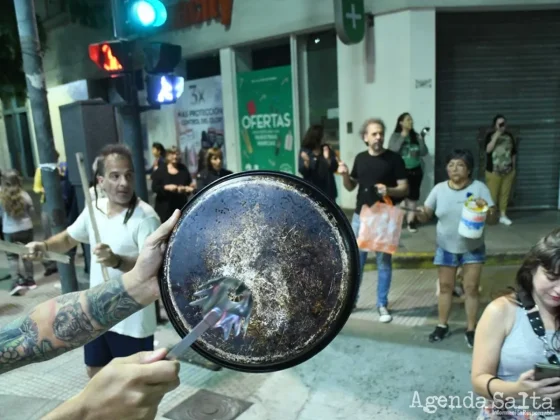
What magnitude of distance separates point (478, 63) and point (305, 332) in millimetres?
9151

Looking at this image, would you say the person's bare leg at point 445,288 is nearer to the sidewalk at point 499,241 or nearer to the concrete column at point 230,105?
the sidewalk at point 499,241

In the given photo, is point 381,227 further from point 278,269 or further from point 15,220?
point 15,220

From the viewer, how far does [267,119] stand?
11.4 m

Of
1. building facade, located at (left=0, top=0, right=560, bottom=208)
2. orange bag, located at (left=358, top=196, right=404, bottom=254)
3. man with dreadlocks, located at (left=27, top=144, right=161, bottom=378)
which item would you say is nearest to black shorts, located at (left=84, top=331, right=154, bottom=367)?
man with dreadlocks, located at (left=27, top=144, right=161, bottom=378)

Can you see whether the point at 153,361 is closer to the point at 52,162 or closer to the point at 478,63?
the point at 52,162

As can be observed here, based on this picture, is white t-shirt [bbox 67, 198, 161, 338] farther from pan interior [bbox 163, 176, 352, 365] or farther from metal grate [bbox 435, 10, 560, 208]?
metal grate [bbox 435, 10, 560, 208]

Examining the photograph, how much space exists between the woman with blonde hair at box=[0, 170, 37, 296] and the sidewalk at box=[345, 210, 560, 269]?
15.8ft

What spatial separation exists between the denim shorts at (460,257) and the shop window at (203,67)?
30.7 ft

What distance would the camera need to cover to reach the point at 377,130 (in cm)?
499

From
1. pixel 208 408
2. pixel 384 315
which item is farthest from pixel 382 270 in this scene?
pixel 208 408

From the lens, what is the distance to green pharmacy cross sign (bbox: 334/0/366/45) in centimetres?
844

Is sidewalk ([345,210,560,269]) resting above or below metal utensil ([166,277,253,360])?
below

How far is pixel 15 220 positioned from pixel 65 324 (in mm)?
5931

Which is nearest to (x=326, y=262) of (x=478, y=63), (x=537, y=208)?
(x=478, y=63)
